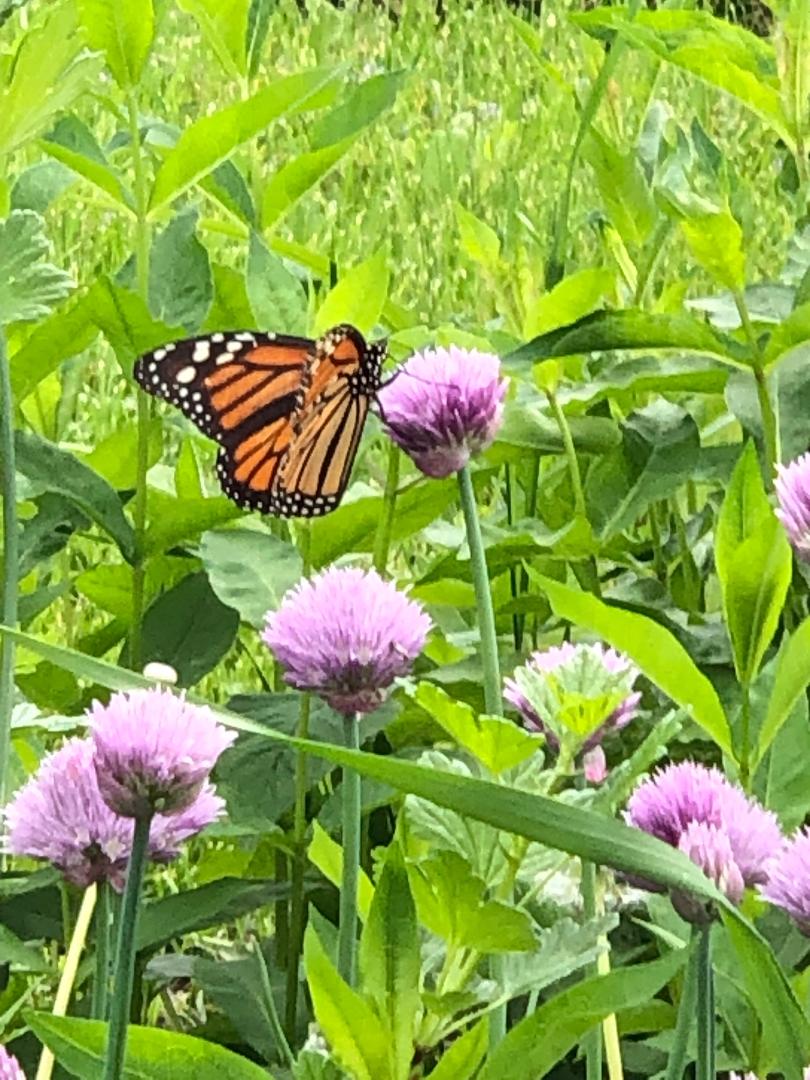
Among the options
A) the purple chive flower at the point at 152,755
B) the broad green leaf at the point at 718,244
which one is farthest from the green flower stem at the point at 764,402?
the purple chive flower at the point at 152,755

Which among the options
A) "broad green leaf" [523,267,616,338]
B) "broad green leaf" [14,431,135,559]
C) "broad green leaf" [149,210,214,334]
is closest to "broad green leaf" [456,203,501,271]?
"broad green leaf" [523,267,616,338]

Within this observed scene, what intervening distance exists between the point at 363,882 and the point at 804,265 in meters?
0.58

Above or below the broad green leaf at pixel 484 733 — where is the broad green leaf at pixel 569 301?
above

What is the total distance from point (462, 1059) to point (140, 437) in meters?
0.52

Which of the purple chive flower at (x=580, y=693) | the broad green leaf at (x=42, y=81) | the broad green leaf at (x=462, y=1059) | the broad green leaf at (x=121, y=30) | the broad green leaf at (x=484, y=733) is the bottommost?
the broad green leaf at (x=462, y=1059)

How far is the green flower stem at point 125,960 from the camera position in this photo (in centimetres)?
50

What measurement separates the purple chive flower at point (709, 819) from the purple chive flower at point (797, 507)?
9 cm

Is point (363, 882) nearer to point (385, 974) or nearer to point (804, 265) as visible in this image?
point (385, 974)

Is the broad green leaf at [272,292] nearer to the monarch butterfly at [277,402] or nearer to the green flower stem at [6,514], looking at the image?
the monarch butterfly at [277,402]

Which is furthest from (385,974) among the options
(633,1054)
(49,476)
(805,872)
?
(49,476)

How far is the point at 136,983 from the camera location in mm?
933

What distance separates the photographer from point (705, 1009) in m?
0.57

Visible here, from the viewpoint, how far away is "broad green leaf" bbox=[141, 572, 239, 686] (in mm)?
992

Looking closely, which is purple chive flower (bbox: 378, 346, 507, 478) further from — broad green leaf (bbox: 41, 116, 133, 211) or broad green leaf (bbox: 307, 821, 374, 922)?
broad green leaf (bbox: 41, 116, 133, 211)
